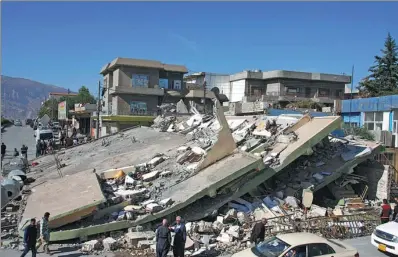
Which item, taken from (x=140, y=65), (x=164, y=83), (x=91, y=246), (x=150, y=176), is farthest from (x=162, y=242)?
(x=164, y=83)

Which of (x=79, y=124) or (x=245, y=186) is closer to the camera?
(x=245, y=186)

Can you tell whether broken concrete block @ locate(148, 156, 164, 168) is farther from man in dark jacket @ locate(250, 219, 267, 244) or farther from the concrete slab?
man in dark jacket @ locate(250, 219, 267, 244)

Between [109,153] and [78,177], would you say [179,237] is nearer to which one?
[78,177]

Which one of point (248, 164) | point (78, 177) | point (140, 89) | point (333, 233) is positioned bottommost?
point (333, 233)

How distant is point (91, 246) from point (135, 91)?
1301 inches

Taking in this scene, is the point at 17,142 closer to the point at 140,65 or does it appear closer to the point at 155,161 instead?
the point at 140,65

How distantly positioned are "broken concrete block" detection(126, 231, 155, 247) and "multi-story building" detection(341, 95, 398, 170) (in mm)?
12899

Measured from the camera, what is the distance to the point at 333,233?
12.4 meters

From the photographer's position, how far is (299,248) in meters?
8.64

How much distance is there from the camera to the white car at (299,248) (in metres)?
8.62

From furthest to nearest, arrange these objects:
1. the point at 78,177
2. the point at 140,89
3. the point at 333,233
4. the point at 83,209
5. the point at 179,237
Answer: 1. the point at 140,89
2. the point at 78,177
3. the point at 333,233
4. the point at 83,209
5. the point at 179,237

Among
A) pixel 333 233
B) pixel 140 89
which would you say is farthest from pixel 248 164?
pixel 140 89

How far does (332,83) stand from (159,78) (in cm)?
2414

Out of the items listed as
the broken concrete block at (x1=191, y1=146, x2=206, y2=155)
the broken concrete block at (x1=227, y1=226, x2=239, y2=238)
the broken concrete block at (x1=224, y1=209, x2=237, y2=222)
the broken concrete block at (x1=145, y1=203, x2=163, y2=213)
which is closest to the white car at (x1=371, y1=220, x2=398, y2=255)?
the broken concrete block at (x1=227, y1=226, x2=239, y2=238)
